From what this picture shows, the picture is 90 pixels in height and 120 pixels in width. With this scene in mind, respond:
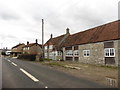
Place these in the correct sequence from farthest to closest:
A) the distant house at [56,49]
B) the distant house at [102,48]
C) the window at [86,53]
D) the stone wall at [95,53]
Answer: the distant house at [56,49] → the window at [86,53] → the stone wall at [95,53] → the distant house at [102,48]

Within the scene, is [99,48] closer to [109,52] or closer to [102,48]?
[102,48]

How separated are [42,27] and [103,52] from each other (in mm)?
18848

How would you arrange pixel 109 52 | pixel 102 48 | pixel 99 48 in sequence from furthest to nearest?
pixel 99 48 < pixel 102 48 < pixel 109 52

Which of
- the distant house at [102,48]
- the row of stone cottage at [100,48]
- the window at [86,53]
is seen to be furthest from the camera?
the window at [86,53]

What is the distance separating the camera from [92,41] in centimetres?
2758

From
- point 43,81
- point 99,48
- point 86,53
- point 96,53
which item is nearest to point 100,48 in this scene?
point 99,48

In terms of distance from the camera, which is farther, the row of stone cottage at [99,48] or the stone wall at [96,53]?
the row of stone cottage at [99,48]

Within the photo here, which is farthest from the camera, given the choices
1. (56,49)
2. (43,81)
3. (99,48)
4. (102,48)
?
(56,49)

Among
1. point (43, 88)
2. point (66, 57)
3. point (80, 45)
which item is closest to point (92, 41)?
point (80, 45)

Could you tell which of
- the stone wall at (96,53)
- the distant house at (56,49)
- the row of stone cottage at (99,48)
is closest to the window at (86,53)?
the row of stone cottage at (99,48)

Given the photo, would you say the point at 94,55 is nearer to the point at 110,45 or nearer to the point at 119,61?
the point at 110,45

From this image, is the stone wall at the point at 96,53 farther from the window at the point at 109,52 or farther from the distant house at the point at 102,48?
the window at the point at 109,52

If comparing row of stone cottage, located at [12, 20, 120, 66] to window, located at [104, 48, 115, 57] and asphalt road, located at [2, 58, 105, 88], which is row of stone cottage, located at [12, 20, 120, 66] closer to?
window, located at [104, 48, 115, 57]

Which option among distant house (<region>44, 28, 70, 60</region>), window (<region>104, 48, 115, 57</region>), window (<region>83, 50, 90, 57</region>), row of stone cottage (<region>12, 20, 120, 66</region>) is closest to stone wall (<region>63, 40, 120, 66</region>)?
row of stone cottage (<region>12, 20, 120, 66</region>)
